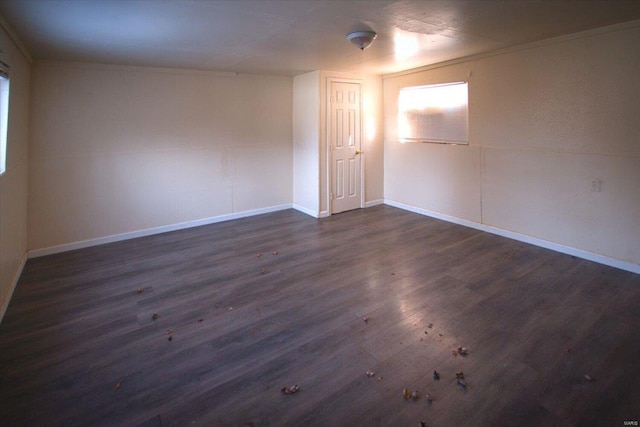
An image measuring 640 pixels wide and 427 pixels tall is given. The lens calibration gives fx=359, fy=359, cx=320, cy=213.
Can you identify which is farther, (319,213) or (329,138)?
(319,213)

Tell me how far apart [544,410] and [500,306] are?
45.8 inches

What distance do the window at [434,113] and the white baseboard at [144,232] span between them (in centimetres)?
251

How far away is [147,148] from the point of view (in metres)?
4.98

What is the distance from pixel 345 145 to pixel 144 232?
3373 mm

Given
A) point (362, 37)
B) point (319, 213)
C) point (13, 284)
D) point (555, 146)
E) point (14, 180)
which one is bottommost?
point (13, 284)

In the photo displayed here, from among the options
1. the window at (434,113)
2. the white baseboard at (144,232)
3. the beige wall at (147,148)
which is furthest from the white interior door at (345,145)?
the white baseboard at (144,232)

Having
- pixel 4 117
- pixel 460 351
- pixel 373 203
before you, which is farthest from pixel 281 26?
pixel 373 203

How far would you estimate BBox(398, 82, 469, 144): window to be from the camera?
5.05 m

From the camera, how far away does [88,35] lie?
10.5 ft

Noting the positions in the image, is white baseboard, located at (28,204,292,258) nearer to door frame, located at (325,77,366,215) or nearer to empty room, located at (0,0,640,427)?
empty room, located at (0,0,640,427)

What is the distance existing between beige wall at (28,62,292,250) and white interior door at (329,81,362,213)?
90cm

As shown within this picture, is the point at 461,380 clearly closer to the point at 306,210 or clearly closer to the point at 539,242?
the point at 539,242

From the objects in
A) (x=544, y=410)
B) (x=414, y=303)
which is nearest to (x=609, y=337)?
(x=544, y=410)

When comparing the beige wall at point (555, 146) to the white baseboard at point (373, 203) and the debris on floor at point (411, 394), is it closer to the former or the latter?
the white baseboard at point (373, 203)
